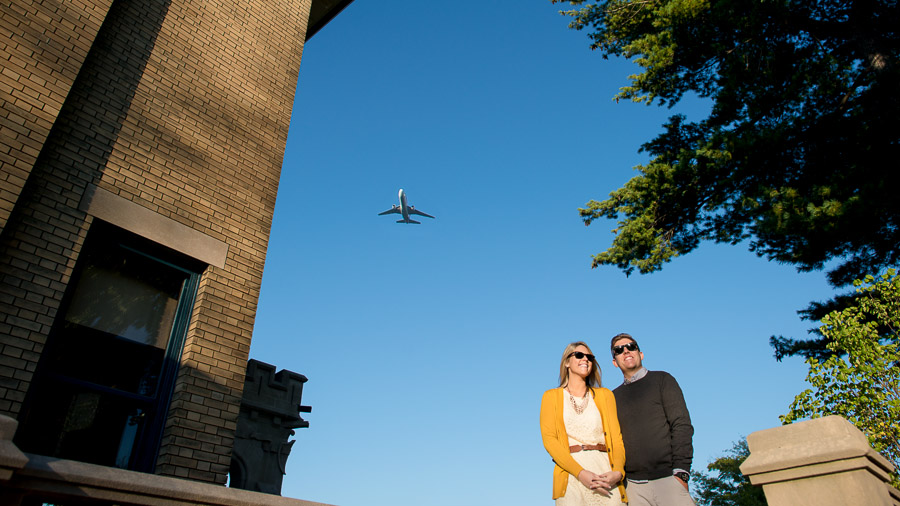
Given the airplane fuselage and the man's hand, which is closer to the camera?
the man's hand

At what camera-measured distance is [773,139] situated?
32.4 feet

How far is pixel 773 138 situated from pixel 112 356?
10.8m

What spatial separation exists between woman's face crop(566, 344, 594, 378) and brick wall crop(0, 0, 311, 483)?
12.0 feet

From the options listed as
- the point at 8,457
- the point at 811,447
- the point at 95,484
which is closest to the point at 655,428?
the point at 811,447

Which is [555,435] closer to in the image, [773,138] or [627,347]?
[627,347]

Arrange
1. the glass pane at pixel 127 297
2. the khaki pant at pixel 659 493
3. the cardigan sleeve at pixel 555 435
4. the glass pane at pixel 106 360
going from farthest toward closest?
the glass pane at pixel 127 297, the glass pane at pixel 106 360, the cardigan sleeve at pixel 555 435, the khaki pant at pixel 659 493

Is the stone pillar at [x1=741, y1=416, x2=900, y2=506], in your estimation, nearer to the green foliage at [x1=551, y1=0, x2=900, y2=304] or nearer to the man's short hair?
the man's short hair

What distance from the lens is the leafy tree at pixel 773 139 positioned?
371 inches

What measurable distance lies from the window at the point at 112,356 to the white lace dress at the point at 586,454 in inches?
152

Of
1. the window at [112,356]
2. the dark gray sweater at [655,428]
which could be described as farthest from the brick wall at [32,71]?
the dark gray sweater at [655,428]

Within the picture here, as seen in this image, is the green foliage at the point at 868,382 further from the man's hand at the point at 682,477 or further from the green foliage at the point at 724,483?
the green foliage at the point at 724,483

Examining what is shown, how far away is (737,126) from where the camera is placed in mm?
10992

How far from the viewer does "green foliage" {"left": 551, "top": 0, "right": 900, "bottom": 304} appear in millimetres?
9414

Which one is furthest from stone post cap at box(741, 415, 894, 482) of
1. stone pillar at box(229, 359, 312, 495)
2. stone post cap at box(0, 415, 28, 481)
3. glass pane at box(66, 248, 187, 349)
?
stone pillar at box(229, 359, 312, 495)
